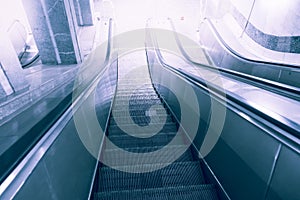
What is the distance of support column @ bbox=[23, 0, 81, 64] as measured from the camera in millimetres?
5371

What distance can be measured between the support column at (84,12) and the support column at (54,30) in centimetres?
489

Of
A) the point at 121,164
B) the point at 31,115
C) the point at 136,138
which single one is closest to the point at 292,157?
the point at 31,115

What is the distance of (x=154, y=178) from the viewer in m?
2.18

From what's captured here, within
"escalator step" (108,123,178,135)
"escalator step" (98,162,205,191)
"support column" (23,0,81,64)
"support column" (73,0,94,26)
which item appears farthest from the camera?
"support column" (73,0,94,26)

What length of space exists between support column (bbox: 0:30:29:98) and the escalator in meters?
1.93

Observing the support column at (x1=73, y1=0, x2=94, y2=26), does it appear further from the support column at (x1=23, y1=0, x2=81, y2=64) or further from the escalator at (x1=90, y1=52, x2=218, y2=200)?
the escalator at (x1=90, y1=52, x2=218, y2=200)

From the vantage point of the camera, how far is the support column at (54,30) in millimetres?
5371

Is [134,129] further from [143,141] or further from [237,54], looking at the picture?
[237,54]

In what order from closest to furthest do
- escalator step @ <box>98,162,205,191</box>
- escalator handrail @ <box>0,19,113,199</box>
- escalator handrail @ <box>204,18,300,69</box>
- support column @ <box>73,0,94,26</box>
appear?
escalator handrail @ <box>0,19,113,199</box> → escalator step @ <box>98,162,205,191</box> → escalator handrail @ <box>204,18,300,69</box> → support column @ <box>73,0,94,26</box>

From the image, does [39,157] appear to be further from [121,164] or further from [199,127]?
[199,127]

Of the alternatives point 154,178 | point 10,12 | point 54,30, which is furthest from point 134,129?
point 10,12

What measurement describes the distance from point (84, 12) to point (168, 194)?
35.3 ft

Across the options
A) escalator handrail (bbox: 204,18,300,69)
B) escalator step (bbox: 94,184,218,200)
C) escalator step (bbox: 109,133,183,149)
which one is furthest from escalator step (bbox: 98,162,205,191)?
escalator handrail (bbox: 204,18,300,69)

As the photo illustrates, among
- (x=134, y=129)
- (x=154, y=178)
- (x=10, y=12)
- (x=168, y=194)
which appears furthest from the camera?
(x=10, y=12)
